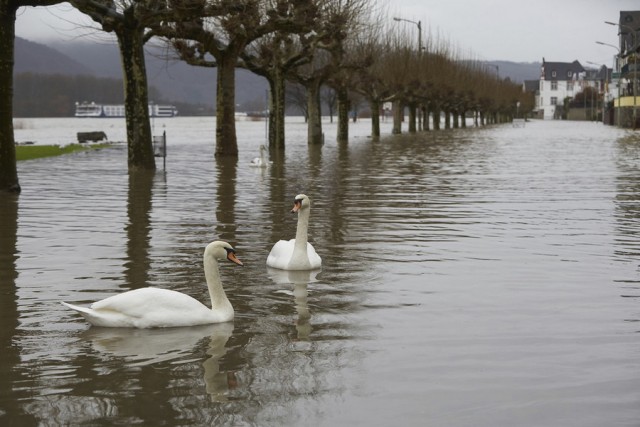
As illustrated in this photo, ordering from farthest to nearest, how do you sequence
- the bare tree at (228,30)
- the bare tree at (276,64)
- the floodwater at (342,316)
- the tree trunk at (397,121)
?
the tree trunk at (397,121) < the bare tree at (276,64) < the bare tree at (228,30) < the floodwater at (342,316)

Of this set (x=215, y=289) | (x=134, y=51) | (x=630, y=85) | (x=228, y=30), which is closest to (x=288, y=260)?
(x=215, y=289)

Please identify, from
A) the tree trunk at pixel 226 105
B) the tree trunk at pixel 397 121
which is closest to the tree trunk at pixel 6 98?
the tree trunk at pixel 226 105

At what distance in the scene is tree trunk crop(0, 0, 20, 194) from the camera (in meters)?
23.6

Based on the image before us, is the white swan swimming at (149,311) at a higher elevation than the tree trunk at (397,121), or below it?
below

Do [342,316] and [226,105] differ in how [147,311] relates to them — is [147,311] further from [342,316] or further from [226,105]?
[226,105]

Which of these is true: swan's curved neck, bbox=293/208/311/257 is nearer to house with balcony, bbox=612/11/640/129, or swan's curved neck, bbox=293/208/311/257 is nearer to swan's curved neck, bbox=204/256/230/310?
swan's curved neck, bbox=204/256/230/310

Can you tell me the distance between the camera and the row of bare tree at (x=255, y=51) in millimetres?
29703

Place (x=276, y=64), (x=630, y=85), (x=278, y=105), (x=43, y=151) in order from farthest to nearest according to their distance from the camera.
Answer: (x=630, y=85)
(x=278, y=105)
(x=276, y=64)
(x=43, y=151)

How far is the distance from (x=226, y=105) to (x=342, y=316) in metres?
33.6

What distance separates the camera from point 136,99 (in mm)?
32188

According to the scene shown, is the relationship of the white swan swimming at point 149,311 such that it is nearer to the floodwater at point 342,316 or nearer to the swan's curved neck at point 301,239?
the floodwater at point 342,316

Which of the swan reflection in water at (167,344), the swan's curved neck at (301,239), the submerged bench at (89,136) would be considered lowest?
the swan reflection in water at (167,344)

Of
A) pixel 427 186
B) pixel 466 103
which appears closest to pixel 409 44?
pixel 466 103

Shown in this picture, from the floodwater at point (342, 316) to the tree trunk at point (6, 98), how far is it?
208 centimetres
